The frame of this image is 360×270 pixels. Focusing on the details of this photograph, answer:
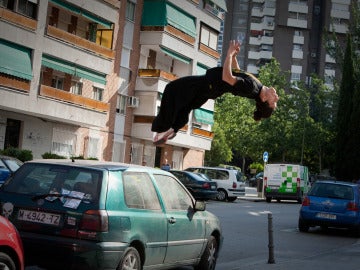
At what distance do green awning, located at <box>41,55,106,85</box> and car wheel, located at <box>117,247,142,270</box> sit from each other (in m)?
25.9

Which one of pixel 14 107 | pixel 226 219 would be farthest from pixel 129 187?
pixel 14 107

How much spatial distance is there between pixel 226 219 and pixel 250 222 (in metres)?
0.81

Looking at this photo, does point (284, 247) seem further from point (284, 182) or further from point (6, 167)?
point (284, 182)

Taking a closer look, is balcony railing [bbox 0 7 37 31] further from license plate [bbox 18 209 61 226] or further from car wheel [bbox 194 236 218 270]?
license plate [bbox 18 209 61 226]

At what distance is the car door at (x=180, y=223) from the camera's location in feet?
29.8

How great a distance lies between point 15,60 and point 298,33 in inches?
2557

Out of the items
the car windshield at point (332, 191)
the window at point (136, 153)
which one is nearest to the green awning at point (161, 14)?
the window at point (136, 153)

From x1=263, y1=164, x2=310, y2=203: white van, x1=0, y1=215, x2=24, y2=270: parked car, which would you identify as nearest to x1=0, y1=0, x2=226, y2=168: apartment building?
x1=263, y1=164, x2=310, y2=203: white van

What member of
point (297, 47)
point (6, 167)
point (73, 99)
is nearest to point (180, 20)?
point (73, 99)

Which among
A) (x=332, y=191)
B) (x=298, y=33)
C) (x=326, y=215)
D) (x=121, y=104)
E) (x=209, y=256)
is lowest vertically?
(x=209, y=256)

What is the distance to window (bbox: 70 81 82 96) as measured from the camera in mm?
36688

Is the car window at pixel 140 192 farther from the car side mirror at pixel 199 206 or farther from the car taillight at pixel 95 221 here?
the car side mirror at pixel 199 206

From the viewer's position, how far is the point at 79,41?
35250 mm

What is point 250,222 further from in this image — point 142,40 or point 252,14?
point 252,14
